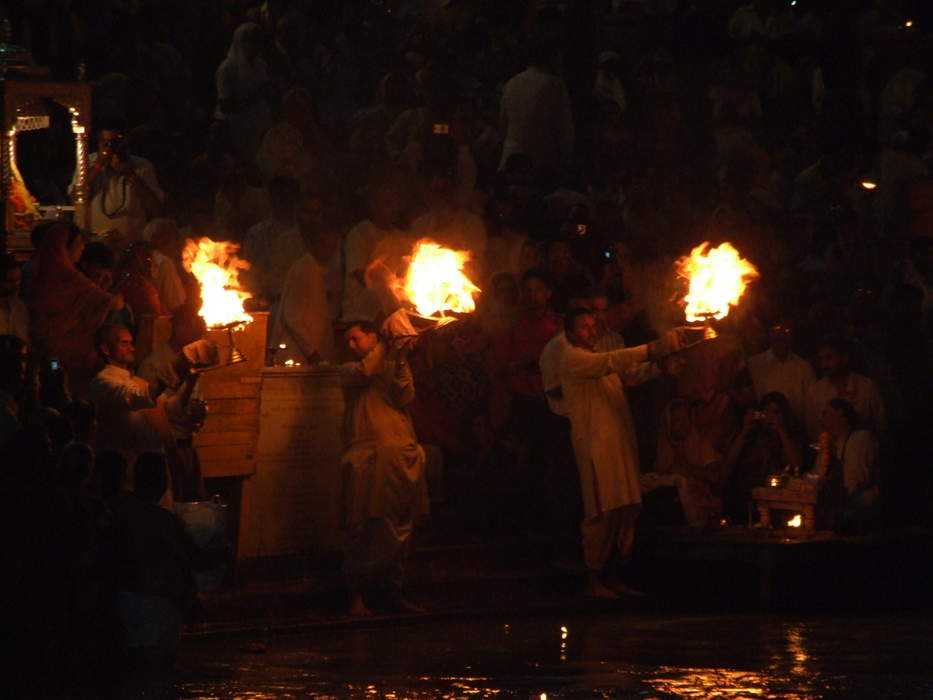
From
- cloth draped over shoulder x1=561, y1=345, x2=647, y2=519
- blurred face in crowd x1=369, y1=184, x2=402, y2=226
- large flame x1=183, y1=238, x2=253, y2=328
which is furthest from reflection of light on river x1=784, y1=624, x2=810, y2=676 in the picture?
blurred face in crowd x1=369, y1=184, x2=402, y2=226

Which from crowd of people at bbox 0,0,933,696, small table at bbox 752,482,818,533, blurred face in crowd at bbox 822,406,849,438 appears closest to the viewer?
crowd of people at bbox 0,0,933,696

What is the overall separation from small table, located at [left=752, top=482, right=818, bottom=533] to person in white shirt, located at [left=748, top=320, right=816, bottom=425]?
1296 millimetres

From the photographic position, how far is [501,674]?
44.0ft

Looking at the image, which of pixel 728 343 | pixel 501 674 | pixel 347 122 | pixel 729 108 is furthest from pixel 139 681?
pixel 729 108

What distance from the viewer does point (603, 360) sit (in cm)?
1697

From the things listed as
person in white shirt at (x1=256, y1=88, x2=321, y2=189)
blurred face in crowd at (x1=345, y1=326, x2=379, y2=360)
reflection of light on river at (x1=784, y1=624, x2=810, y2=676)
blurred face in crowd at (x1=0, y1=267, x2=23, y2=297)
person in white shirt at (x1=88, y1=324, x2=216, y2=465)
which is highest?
person in white shirt at (x1=256, y1=88, x2=321, y2=189)

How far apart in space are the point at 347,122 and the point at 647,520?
584 centimetres

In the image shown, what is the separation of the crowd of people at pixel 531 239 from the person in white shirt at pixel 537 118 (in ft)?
0.09

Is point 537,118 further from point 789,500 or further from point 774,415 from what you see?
point 789,500

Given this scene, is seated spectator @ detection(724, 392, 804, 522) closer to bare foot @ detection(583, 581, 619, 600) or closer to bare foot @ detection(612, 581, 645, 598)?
bare foot @ detection(612, 581, 645, 598)

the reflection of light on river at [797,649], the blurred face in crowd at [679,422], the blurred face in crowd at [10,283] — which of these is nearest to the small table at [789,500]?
the blurred face in crowd at [679,422]

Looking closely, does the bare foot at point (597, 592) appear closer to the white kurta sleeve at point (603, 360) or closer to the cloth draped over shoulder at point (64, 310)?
the white kurta sleeve at point (603, 360)

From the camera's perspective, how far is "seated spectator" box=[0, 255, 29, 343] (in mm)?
15125

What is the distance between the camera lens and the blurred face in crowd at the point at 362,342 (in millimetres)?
16109
